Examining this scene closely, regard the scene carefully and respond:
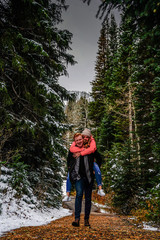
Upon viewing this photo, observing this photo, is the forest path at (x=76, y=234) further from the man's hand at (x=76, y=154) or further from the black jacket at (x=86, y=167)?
the man's hand at (x=76, y=154)

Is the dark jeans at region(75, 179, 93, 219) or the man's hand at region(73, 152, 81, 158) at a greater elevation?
the man's hand at region(73, 152, 81, 158)

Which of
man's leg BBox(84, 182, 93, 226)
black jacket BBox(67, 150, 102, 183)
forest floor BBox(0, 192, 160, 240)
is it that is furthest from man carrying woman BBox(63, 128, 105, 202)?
forest floor BBox(0, 192, 160, 240)

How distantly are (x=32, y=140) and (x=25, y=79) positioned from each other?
3.21 m

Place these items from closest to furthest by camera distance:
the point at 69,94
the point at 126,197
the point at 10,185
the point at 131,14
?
the point at 131,14 < the point at 10,185 < the point at 126,197 < the point at 69,94

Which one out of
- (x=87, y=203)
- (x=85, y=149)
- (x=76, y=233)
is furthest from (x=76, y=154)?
(x=76, y=233)

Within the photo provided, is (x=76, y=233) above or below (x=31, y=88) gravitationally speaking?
below

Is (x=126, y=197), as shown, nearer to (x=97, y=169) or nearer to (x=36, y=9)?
(x=97, y=169)

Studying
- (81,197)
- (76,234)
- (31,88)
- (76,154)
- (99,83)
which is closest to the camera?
(76,234)

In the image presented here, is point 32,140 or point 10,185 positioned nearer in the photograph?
point 10,185

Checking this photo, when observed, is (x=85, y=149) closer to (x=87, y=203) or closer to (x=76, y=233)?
(x=87, y=203)

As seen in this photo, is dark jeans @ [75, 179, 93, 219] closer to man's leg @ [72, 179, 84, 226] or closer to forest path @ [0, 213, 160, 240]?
man's leg @ [72, 179, 84, 226]

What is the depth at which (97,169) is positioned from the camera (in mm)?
4281

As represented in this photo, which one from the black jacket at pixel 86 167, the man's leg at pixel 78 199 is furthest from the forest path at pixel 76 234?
the black jacket at pixel 86 167

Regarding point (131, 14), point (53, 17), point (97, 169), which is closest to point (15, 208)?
point (97, 169)
